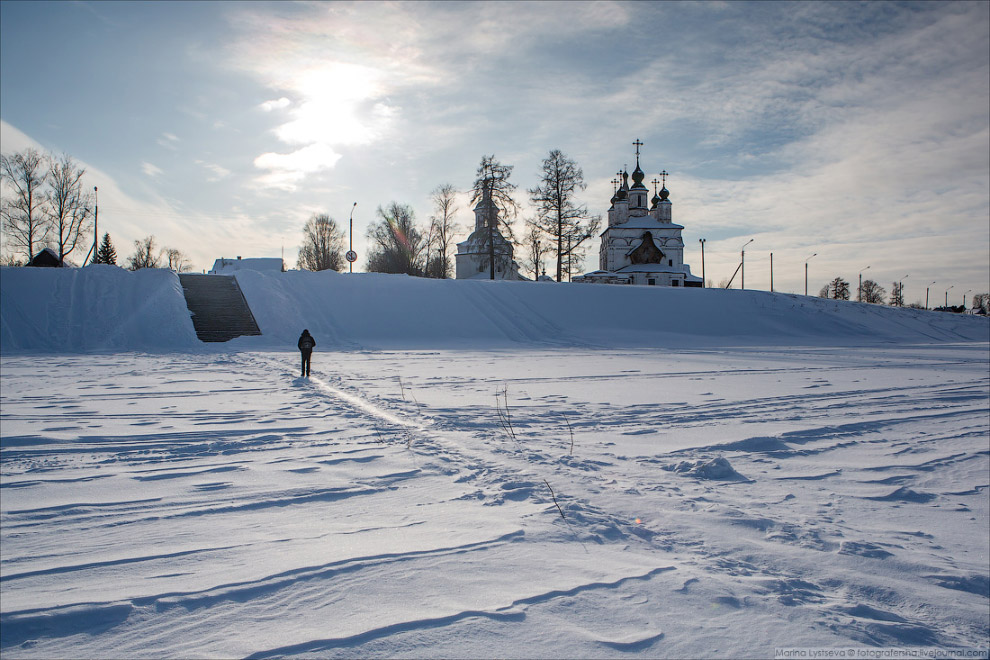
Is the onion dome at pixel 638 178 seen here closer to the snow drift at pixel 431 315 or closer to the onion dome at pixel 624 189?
the onion dome at pixel 624 189

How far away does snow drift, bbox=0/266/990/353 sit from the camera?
2178 cm

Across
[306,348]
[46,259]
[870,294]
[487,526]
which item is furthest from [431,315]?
[870,294]

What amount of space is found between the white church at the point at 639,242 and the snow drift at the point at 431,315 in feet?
85.6

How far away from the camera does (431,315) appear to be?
2764 centimetres

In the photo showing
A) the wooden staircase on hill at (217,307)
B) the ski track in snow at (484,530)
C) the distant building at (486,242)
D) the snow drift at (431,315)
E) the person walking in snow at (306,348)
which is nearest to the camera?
the ski track in snow at (484,530)

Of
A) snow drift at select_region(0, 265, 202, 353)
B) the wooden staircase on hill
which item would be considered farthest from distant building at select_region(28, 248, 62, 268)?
the wooden staircase on hill

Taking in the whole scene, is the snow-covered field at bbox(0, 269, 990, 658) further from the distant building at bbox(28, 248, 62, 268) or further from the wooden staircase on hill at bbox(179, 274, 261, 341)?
the distant building at bbox(28, 248, 62, 268)

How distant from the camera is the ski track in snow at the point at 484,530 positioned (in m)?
2.48

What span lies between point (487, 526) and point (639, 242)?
65.7 metres

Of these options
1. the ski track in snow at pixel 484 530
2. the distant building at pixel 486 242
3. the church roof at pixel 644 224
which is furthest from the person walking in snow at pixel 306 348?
the church roof at pixel 644 224

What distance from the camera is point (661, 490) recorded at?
14.7 ft

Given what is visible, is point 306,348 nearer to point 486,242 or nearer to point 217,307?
point 217,307

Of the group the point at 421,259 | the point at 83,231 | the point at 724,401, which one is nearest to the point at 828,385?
the point at 724,401

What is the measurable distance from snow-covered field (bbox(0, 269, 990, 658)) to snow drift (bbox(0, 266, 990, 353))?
14595mm
